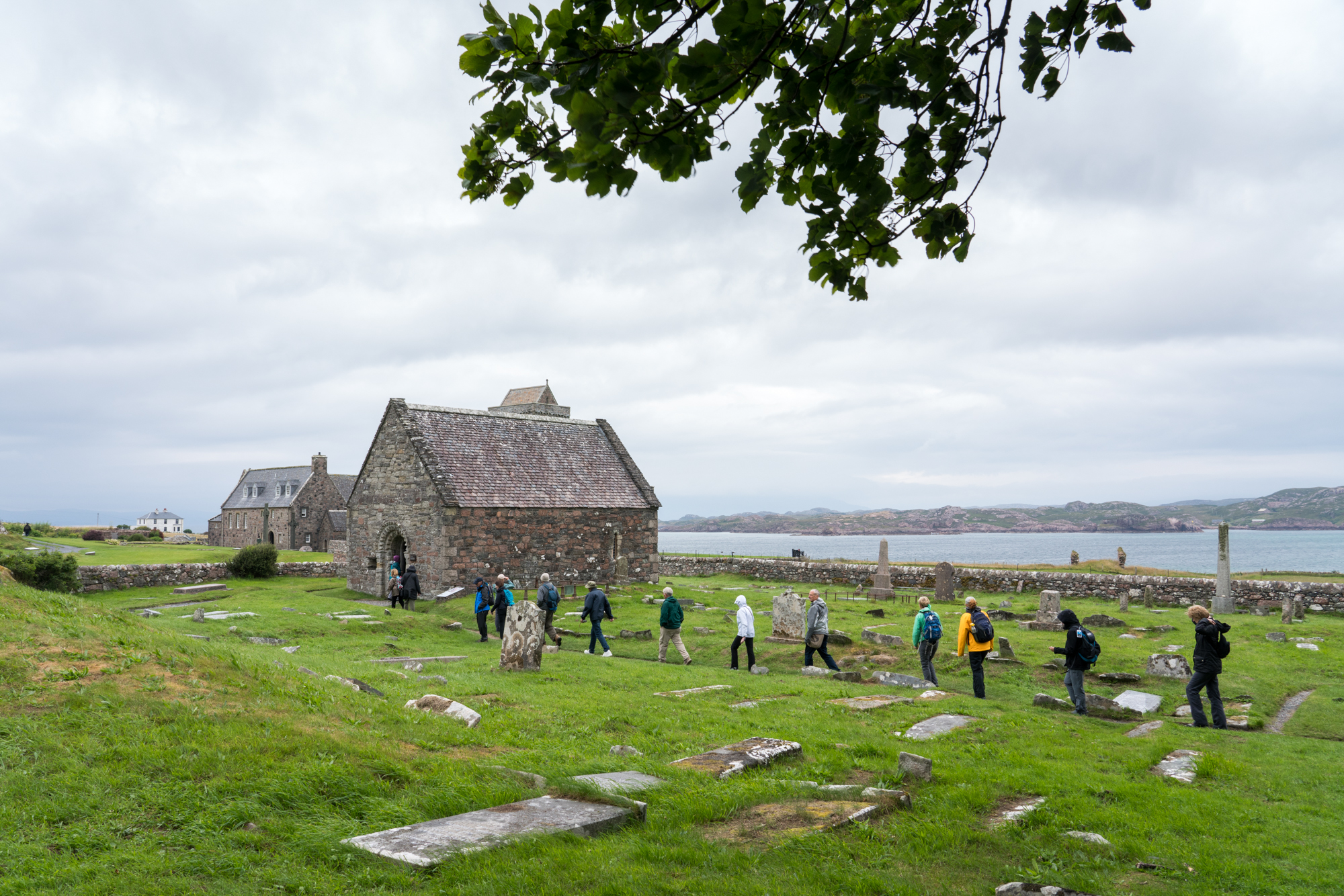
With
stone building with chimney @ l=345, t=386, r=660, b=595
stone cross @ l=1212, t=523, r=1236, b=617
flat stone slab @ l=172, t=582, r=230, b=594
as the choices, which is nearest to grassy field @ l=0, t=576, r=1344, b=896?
stone cross @ l=1212, t=523, r=1236, b=617

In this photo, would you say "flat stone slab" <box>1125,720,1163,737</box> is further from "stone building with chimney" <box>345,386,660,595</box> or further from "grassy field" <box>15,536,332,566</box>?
"grassy field" <box>15,536,332,566</box>

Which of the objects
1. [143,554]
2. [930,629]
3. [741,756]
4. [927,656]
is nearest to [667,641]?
[927,656]

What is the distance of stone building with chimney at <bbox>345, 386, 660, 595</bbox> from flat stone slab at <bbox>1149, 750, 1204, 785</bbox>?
75.0 feet

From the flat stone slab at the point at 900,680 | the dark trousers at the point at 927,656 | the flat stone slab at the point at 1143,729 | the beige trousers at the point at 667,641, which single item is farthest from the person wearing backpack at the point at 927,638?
the beige trousers at the point at 667,641

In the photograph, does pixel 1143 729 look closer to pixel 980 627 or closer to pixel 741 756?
pixel 980 627

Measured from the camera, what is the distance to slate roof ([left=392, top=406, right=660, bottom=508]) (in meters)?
29.2

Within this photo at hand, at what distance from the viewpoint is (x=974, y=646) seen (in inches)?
558

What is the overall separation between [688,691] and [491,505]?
56.3 ft

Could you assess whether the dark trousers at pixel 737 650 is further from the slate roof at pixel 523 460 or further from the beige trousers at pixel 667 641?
the slate roof at pixel 523 460

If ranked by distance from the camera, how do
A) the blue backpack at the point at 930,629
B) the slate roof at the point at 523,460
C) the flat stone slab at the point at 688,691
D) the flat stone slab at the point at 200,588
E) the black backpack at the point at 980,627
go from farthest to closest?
the slate roof at the point at 523,460, the flat stone slab at the point at 200,588, the blue backpack at the point at 930,629, the black backpack at the point at 980,627, the flat stone slab at the point at 688,691

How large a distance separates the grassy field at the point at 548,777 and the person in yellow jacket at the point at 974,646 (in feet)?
3.48

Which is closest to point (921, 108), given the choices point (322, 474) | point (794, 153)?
point (794, 153)

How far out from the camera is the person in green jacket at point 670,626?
1762 centimetres

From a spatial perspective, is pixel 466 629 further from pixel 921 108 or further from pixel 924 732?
pixel 921 108
